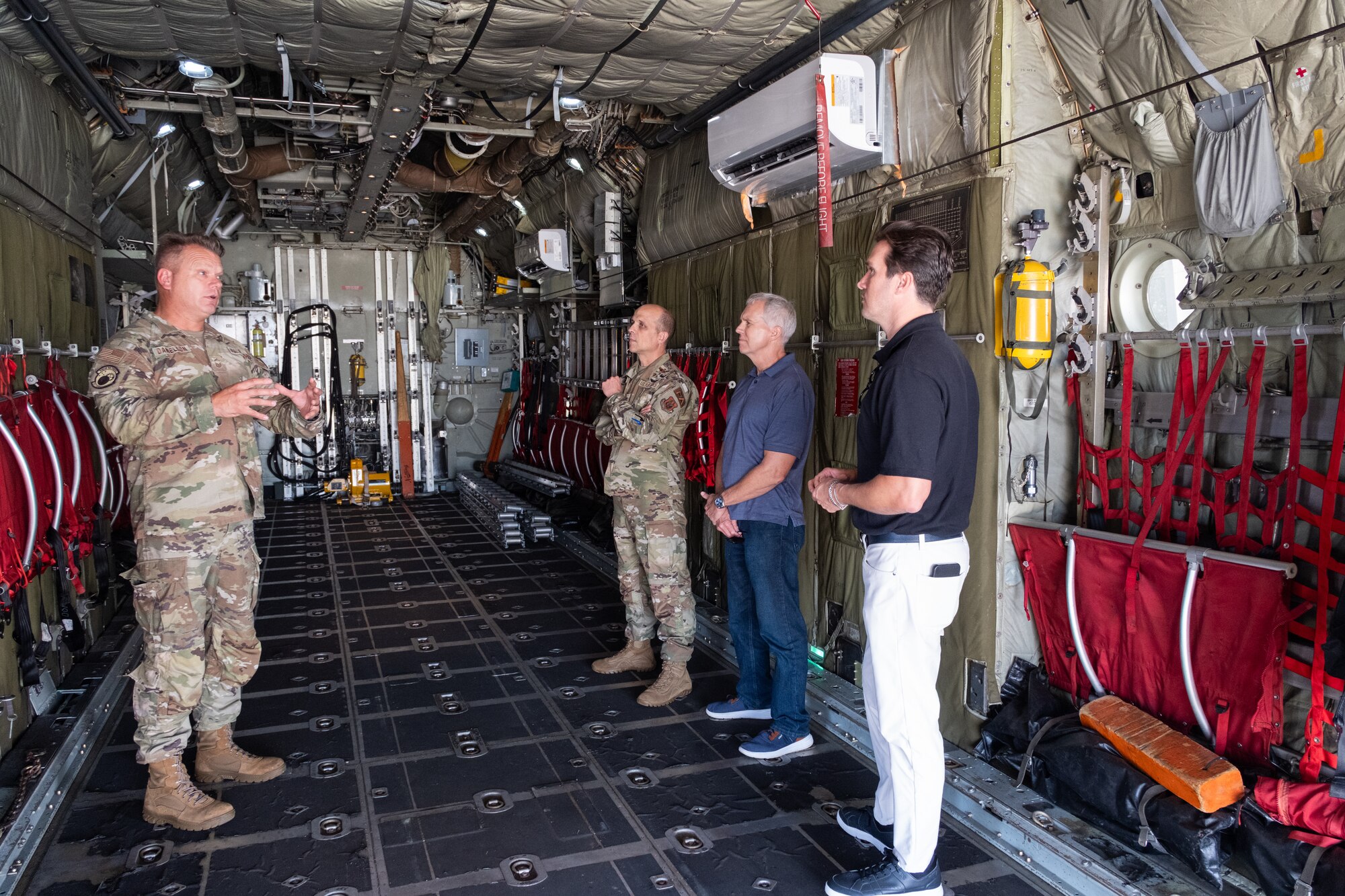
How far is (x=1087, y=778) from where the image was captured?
3139mm

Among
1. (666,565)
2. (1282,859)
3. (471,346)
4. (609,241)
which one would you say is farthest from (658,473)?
(471,346)

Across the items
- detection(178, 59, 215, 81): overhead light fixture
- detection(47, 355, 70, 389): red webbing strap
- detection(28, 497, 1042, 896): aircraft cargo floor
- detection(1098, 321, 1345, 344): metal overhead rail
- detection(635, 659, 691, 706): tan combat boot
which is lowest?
detection(28, 497, 1042, 896): aircraft cargo floor

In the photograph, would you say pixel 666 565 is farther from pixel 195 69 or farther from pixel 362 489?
pixel 362 489

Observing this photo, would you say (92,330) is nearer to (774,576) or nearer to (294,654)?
(294,654)

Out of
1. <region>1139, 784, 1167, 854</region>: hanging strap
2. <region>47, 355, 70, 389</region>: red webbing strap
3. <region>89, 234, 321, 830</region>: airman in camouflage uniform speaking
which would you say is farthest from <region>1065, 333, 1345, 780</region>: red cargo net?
<region>47, 355, 70, 389</region>: red webbing strap

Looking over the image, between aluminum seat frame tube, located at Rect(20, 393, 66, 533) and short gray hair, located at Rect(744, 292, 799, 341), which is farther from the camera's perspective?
aluminum seat frame tube, located at Rect(20, 393, 66, 533)

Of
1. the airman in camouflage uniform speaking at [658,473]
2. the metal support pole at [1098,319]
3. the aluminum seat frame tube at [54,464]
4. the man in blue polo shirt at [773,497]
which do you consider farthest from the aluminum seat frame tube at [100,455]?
the metal support pole at [1098,319]

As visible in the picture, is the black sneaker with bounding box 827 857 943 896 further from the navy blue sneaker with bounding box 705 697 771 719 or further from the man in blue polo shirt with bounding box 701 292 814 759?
the navy blue sneaker with bounding box 705 697 771 719

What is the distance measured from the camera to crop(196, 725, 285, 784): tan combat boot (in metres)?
3.63

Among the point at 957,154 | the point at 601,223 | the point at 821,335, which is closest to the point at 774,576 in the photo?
the point at 821,335

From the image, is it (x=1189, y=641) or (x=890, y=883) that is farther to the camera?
(x=1189, y=641)

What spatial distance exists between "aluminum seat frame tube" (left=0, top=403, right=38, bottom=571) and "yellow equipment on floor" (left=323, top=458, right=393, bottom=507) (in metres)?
7.01

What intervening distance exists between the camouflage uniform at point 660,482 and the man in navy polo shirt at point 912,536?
76.2 inches

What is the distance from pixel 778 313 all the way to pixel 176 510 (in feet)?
8.71
